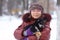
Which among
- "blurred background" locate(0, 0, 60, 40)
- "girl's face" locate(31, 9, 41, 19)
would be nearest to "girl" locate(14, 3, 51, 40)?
"girl's face" locate(31, 9, 41, 19)

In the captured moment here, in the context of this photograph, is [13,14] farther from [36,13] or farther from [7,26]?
[36,13]

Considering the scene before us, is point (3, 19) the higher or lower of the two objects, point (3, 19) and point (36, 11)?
the lower

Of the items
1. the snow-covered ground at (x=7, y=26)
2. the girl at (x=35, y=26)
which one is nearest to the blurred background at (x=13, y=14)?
the snow-covered ground at (x=7, y=26)

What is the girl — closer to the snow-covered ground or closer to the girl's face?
the girl's face

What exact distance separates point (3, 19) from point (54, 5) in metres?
0.51

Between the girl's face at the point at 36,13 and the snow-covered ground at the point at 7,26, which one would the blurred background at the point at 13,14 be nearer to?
the snow-covered ground at the point at 7,26

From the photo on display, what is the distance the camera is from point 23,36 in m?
1.24

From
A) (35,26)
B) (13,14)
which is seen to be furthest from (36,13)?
(13,14)

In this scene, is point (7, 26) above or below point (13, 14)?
below

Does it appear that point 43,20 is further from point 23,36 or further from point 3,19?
point 3,19

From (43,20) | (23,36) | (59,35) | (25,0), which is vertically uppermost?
(25,0)

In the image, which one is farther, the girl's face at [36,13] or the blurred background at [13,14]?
the blurred background at [13,14]

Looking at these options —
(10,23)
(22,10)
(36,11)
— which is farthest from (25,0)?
Result: (36,11)

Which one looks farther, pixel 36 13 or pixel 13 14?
pixel 13 14
